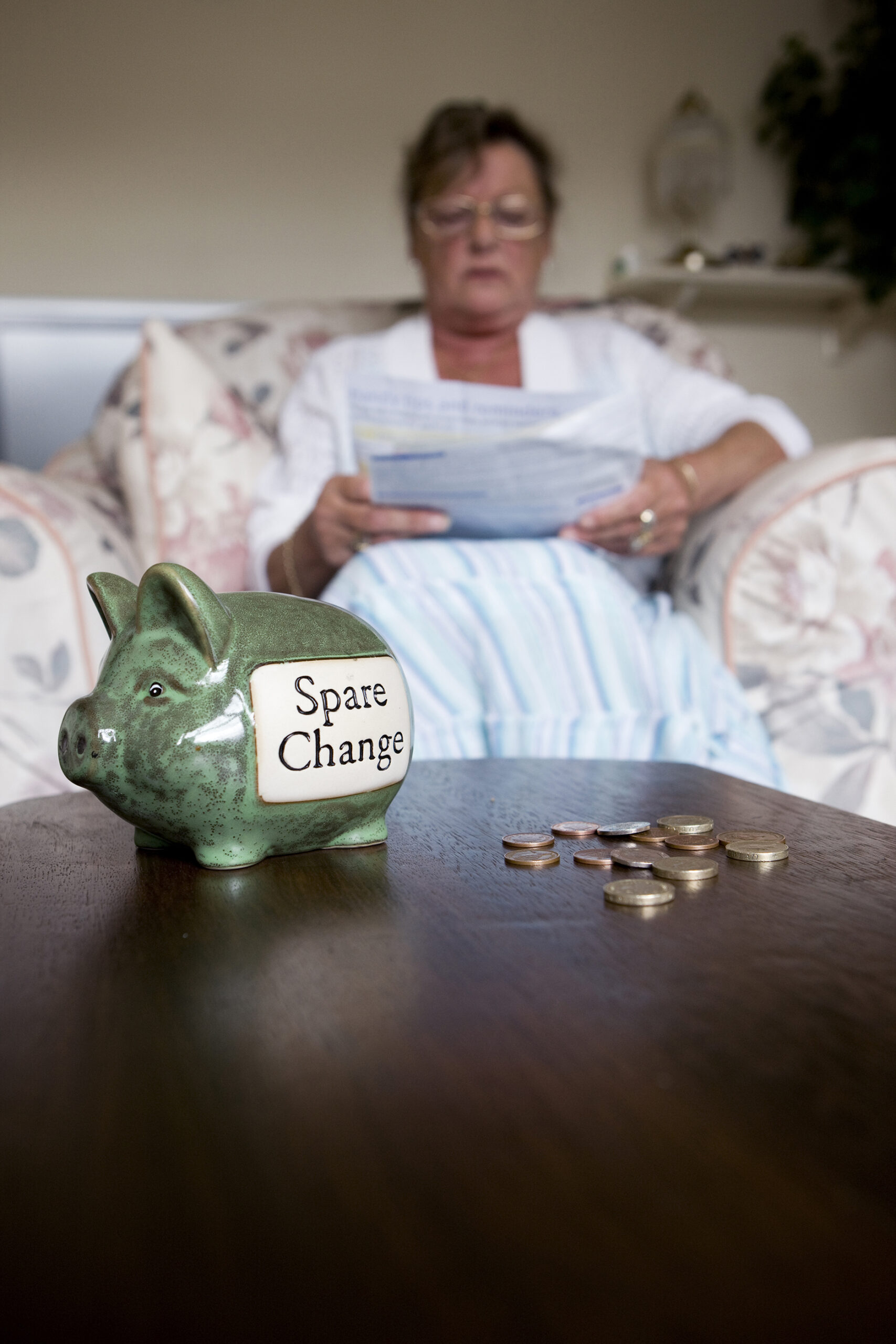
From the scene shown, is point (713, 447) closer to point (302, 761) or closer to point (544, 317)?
point (544, 317)

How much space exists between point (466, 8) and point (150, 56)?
2.62ft

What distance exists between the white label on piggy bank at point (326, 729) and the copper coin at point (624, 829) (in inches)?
3.9

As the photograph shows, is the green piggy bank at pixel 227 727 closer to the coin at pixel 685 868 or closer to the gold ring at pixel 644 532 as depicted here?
the coin at pixel 685 868

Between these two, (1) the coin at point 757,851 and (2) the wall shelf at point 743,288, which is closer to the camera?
(1) the coin at point 757,851

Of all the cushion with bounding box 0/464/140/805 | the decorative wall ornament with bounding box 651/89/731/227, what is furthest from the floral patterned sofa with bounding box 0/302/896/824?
the decorative wall ornament with bounding box 651/89/731/227

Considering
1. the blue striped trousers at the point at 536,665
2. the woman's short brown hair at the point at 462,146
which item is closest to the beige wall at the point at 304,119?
the woman's short brown hair at the point at 462,146

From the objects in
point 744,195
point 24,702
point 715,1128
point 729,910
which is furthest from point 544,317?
point 744,195

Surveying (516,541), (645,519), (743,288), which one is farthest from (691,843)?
(743,288)

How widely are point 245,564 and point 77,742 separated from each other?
872mm

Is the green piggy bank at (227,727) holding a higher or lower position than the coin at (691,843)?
higher

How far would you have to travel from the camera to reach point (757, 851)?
457mm

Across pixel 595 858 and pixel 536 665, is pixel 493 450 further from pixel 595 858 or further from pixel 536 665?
pixel 595 858

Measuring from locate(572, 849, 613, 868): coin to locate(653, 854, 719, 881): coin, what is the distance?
0.07ft

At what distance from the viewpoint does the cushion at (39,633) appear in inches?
36.1
